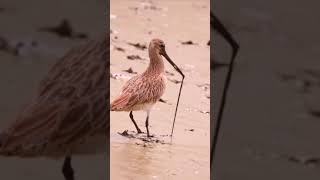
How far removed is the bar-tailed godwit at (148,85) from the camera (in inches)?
102

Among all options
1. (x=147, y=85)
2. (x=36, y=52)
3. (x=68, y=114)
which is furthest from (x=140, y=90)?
(x=36, y=52)

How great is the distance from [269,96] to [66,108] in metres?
0.66

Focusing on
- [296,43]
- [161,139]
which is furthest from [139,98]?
[296,43]

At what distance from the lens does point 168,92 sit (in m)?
2.61

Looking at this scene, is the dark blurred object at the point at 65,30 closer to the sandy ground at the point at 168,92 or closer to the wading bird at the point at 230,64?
the sandy ground at the point at 168,92

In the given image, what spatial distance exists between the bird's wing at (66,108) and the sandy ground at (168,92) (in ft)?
0.16

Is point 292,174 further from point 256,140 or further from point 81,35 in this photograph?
point 81,35

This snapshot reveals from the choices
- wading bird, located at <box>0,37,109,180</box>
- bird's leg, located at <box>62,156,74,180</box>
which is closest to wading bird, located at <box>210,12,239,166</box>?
wading bird, located at <box>0,37,109,180</box>

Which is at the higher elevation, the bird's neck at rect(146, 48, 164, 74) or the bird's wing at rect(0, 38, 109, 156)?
the bird's neck at rect(146, 48, 164, 74)

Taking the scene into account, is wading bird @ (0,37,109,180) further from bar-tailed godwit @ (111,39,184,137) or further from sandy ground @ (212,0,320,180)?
sandy ground @ (212,0,320,180)

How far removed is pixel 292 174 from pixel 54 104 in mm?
796

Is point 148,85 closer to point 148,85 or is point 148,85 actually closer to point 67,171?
point 148,85

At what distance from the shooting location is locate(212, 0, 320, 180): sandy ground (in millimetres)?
2627

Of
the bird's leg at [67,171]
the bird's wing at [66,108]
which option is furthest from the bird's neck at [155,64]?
the bird's leg at [67,171]
